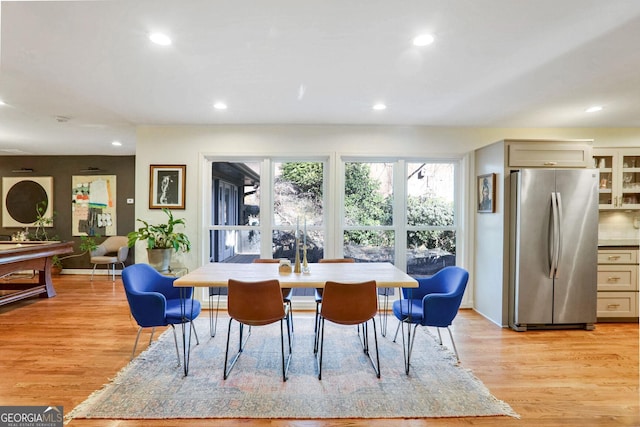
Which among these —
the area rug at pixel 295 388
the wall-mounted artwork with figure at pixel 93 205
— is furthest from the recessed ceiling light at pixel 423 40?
the wall-mounted artwork with figure at pixel 93 205

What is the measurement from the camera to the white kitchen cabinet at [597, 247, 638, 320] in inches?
146

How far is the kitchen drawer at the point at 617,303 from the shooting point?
3713 mm

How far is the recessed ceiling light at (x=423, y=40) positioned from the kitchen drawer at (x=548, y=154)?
6.76 feet

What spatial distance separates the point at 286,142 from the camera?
13.9 feet

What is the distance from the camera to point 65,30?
2.01 m

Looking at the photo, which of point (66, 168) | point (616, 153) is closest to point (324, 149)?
point (616, 153)

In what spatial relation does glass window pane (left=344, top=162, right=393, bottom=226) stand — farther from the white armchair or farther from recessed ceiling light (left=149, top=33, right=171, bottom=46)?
the white armchair

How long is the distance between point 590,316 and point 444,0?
3.74 metres

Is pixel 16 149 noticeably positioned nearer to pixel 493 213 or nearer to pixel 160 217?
pixel 160 217

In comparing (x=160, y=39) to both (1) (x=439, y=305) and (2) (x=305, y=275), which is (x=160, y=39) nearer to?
(2) (x=305, y=275)

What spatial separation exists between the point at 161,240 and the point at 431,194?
3659 mm

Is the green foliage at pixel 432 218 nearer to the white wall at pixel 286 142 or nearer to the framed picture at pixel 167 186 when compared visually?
the white wall at pixel 286 142
